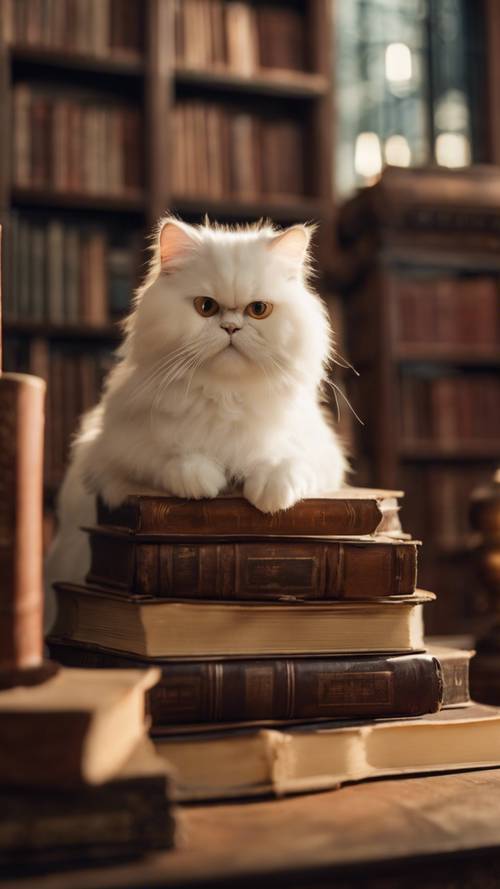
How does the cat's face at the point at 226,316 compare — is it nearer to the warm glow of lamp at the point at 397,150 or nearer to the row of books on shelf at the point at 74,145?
the row of books on shelf at the point at 74,145

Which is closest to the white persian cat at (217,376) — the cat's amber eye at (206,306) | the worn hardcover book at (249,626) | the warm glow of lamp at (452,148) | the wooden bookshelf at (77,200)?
the cat's amber eye at (206,306)

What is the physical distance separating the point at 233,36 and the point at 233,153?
392 millimetres

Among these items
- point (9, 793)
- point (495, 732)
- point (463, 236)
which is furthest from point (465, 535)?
point (9, 793)

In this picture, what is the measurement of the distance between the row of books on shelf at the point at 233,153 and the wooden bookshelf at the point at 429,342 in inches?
10.9

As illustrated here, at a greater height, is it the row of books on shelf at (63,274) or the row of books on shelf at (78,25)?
the row of books on shelf at (78,25)

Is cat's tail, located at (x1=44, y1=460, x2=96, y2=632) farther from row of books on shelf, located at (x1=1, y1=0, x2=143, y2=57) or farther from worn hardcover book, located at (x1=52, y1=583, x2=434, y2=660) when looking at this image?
row of books on shelf, located at (x1=1, y1=0, x2=143, y2=57)

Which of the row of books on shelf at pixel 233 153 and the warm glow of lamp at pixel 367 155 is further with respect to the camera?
the warm glow of lamp at pixel 367 155

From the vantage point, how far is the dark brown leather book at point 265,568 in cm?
76

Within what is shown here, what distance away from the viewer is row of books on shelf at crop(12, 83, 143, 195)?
2.75 m

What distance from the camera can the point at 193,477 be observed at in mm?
818

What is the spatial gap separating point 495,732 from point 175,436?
430 millimetres

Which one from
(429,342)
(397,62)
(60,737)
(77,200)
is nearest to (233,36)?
(77,200)

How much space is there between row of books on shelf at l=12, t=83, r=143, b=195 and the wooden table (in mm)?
2481

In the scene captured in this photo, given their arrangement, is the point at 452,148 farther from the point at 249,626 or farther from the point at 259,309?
the point at 249,626
